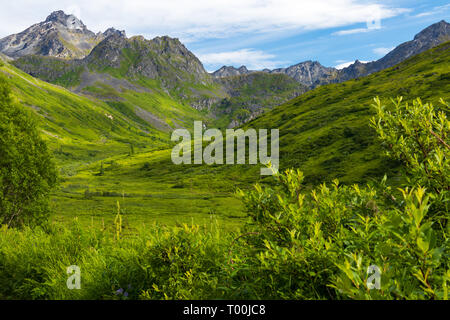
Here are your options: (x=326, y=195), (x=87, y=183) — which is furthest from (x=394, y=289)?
(x=87, y=183)

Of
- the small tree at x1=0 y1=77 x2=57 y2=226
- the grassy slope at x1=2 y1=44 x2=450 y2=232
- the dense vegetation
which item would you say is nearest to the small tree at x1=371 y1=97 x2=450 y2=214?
the dense vegetation

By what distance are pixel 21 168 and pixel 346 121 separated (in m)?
121

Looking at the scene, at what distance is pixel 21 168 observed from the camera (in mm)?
22734

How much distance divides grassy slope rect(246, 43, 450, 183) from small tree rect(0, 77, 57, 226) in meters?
62.9

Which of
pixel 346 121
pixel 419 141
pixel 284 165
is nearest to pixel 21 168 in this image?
pixel 419 141

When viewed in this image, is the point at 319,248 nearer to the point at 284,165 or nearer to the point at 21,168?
the point at 21,168

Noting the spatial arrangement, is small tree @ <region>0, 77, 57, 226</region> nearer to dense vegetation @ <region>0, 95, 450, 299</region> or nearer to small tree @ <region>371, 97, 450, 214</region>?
dense vegetation @ <region>0, 95, 450, 299</region>

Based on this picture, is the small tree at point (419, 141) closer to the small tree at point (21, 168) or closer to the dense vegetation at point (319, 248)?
the dense vegetation at point (319, 248)

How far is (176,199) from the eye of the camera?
105938 mm

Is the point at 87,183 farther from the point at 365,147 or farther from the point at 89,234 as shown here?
the point at 89,234

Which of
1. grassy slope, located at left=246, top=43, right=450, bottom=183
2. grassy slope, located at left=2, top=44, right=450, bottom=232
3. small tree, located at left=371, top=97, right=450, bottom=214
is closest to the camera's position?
small tree, located at left=371, top=97, right=450, bottom=214

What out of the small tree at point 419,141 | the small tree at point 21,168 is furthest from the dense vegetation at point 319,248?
the small tree at point 21,168

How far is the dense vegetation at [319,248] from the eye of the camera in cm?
301

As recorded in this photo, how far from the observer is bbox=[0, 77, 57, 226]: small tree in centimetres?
2180
